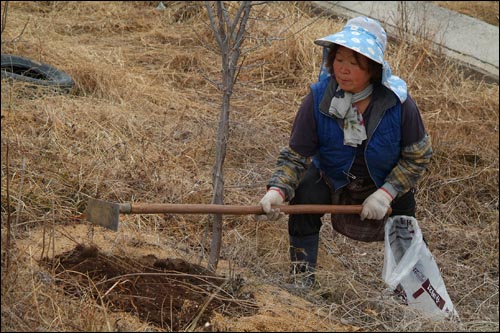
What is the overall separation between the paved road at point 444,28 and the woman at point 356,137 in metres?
3.03

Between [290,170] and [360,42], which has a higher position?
[360,42]

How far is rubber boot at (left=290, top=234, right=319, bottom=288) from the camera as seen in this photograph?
3.82 m

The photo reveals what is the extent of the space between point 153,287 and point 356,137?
3.34ft

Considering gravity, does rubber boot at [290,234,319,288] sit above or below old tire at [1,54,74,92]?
below

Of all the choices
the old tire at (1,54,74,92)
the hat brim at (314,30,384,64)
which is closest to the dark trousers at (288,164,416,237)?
the hat brim at (314,30,384,64)

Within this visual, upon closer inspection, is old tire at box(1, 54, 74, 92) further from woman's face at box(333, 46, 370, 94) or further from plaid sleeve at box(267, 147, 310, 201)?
woman's face at box(333, 46, 370, 94)

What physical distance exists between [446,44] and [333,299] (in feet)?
13.6

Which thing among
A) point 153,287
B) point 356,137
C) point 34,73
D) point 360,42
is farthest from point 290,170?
point 34,73

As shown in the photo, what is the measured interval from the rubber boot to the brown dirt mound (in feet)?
1.23

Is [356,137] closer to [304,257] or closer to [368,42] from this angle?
[368,42]

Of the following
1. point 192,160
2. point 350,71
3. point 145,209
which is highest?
point 350,71

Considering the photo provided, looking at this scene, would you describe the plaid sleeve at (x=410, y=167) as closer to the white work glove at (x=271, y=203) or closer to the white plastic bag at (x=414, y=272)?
the white plastic bag at (x=414, y=272)

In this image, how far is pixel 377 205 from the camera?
361 cm

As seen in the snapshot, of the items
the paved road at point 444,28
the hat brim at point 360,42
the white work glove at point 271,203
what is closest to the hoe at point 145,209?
the white work glove at point 271,203
